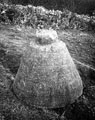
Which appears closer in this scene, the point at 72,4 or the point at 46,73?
the point at 46,73

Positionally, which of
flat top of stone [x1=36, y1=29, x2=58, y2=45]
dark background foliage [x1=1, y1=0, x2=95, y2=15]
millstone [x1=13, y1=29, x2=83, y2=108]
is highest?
flat top of stone [x1=36, y1=29, x2=58, y2=45]

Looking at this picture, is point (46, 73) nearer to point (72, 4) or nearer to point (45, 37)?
point (45, 37)

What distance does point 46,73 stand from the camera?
2.66 metres

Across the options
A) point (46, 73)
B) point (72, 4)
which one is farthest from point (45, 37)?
point (72, 4)

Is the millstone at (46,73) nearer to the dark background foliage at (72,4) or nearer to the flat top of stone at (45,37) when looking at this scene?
the flat top of stone at (45,37)

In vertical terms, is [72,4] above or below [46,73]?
below

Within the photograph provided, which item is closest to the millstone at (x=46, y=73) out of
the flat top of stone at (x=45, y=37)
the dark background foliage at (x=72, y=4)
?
the flat top of stone at (x=45, y=37)

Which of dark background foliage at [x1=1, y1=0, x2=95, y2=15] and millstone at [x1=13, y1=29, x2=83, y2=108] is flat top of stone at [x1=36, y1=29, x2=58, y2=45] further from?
dark background foliage at [x1=1, y1=0, x2=95, y2=15]

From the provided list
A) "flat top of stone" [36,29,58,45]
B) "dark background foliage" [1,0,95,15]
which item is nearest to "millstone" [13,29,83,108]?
"flat top of stone" [36,29,58,45]

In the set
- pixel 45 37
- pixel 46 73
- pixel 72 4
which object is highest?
pixel 45 37

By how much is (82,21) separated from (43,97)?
4897mm

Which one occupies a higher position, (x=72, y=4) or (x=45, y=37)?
(x=45, y=37)

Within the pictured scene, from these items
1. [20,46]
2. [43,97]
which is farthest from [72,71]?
[20,46]

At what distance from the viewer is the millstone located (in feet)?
8.72
